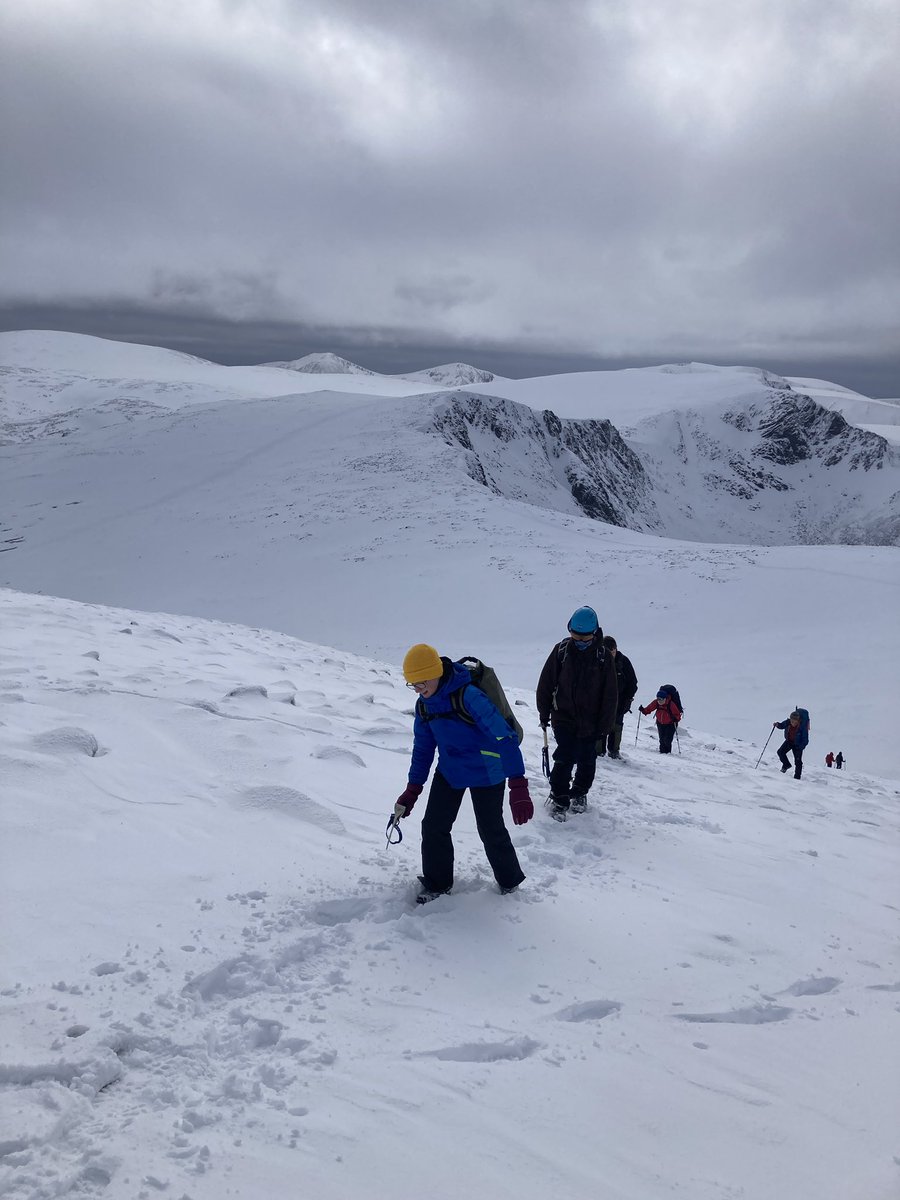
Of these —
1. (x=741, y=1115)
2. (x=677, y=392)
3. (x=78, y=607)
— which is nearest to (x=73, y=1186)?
(x=741, y=1115)

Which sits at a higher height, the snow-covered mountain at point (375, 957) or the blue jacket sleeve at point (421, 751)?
the blue jacket sleeve at point (421, 751)

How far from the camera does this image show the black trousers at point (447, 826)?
16.0 feet

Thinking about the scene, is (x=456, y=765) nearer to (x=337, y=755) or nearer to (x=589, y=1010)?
(x=589, y=1010)

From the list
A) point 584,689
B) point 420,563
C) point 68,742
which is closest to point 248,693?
point 68,742

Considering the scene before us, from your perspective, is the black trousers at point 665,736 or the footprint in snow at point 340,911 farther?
the black trousers at point 665,736

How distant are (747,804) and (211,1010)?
6.85m

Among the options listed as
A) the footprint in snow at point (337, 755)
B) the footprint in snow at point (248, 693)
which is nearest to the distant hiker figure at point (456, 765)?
the footprint in snow at point (337, 755)

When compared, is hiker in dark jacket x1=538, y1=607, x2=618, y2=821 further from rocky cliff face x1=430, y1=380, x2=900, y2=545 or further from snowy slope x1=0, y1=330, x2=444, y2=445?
snowy slope x1=0, y1=330, x2=444, y2=445

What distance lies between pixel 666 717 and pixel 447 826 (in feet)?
24.1

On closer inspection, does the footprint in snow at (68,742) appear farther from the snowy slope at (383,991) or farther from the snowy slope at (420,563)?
the snowy slope at (420,563)

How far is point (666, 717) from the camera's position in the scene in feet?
37.4

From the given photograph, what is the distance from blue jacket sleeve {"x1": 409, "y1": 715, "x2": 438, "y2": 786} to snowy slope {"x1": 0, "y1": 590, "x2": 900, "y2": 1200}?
0.79 m

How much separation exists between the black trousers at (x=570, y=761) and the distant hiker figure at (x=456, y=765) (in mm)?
1914

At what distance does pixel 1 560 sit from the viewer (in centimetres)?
3862
